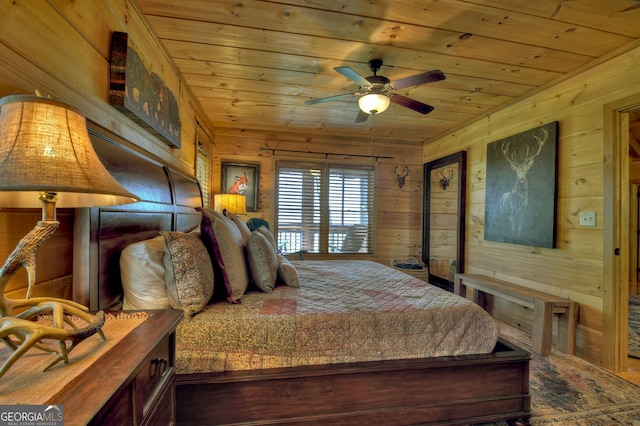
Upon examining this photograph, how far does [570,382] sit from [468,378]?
116 cm

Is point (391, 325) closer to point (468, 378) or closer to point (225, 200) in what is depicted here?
point (468, 378)

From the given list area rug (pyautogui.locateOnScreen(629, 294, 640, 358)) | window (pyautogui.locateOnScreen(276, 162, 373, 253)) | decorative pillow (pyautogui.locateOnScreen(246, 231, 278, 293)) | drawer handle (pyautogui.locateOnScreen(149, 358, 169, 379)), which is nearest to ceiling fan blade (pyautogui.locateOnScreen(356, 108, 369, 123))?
decorative pillow (pyautogui.locateOnScreen(246, 231, 278, 293))

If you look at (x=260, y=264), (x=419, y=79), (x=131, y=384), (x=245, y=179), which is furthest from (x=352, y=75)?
(x=245, y=179)

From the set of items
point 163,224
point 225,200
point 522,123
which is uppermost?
point 522,123

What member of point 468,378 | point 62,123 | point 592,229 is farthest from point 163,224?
point 592,229

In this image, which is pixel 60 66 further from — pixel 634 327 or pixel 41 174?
pixel 634 327

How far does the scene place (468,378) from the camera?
1554 millimetres

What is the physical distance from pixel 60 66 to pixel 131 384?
4.20 ft

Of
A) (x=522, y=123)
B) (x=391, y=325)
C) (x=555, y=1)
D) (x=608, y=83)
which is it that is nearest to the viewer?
(x=391, y=325)

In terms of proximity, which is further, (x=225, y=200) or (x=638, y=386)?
(x=225, y=200)

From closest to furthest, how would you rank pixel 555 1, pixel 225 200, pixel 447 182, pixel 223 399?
pixel 223 399 → pixel 555 1 → pixel 225 200 → pixel 447 182

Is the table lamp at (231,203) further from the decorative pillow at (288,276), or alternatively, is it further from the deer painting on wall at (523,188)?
the deer painting on wall at (523,188)

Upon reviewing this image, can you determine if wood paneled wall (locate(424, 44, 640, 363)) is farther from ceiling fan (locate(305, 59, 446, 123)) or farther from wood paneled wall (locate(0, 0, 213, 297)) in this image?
wood paneled wall (locate(0, 0, 213, 297))
